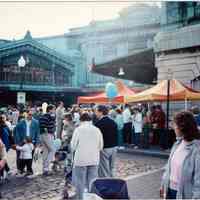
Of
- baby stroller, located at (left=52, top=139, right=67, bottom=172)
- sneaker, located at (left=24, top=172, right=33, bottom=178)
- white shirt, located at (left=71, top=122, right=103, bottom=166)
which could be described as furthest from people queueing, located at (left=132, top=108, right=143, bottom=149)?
white shirt, located at (left=71, top=122, right=103, bottom=166)

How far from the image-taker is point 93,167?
6.12 metres

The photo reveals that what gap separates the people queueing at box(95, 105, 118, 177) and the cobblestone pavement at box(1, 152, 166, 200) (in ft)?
2.49

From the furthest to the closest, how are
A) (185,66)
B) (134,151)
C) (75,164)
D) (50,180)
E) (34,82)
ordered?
(34,82) < (185,66) < (134,151) < (50,180) < (75,164)

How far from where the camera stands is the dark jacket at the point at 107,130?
6.87m

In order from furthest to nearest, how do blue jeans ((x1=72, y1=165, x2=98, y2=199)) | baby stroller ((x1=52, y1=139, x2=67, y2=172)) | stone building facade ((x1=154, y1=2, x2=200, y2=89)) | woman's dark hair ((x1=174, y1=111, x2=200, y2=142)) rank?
stone building facade ((x1=154, y1=2, x2=200, y2=89)) → baby stroller ((x1=52, y1=139, x2=67, y2=172)) → blue jeans ((x1=72, y1=165, x2=98, y2=199)) → woman's dark hair ((x1=174, y1=111, x2=200, y2=142))

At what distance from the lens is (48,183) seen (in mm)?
8156

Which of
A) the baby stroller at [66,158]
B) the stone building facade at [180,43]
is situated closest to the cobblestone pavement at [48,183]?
the baby stroller at [66,158]

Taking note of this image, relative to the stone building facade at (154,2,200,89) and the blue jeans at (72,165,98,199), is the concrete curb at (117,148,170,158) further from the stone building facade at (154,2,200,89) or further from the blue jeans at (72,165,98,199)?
the blue jeans at (72,165,98,199)

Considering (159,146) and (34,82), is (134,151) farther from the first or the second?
(34,82)

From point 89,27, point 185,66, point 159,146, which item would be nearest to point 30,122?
point 159,146

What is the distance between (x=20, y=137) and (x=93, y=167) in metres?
3.75

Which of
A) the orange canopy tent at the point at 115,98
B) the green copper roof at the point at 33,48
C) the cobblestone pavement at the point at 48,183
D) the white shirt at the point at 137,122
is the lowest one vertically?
the cobblestone pavement at the point at 48,183

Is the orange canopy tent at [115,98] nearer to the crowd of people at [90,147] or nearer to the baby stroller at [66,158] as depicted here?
the crowd of people at [90,147]

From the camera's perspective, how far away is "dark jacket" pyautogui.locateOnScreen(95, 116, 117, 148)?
271 inches
